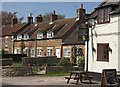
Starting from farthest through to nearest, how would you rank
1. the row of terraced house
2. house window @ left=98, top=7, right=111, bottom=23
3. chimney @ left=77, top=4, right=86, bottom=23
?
chimney @ left=77, top=4, right=86, bottom=23
house window @ left=98, top=7, right=111, bottom=23
the row of terraced house

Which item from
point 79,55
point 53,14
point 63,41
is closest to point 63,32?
point 63,41

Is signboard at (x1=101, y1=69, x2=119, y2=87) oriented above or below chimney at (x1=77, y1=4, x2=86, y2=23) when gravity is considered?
below

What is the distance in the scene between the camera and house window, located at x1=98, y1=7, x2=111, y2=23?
23422mm

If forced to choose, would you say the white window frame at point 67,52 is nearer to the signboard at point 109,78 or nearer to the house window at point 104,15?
the house window at point 104,15

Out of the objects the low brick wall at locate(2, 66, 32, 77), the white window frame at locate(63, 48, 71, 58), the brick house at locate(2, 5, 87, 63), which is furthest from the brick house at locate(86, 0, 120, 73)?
the white window frame at locate(63, 48, 71, 58)

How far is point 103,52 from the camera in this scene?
23984mm

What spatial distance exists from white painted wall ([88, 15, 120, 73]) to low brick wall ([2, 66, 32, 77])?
574cm

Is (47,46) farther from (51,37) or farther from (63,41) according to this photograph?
(63,41)

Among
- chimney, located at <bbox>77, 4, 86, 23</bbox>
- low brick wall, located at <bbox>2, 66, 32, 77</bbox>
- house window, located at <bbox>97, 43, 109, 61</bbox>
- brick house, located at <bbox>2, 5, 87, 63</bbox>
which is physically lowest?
low brick wall, located at <bbox>2, 66, 32, 77</bbox>

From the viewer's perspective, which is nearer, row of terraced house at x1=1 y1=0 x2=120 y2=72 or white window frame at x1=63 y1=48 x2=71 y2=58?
→ row of terraced house at x1=1 y1=0 x2=120 y2=72

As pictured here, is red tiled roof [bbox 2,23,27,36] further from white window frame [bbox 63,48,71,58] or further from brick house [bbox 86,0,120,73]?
brick house [bbox 86,0,120,73]

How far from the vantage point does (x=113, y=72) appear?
54.4 feet

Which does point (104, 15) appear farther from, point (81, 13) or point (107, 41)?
point (81, 13)

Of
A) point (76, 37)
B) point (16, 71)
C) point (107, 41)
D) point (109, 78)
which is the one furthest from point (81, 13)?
point (109, 78)
